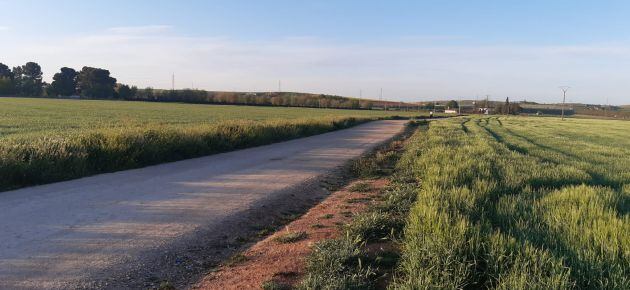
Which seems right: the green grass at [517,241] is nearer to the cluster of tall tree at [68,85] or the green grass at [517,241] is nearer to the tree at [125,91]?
the tree at [125,91]

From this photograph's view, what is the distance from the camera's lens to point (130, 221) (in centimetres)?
654

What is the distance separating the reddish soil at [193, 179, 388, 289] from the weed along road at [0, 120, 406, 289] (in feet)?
1.37

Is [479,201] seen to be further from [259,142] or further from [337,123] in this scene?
[337,123]

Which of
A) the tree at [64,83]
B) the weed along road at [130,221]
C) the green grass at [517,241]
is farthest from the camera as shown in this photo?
the tree at [64,83]

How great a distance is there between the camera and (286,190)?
966cm

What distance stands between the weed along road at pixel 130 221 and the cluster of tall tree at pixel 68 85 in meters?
112

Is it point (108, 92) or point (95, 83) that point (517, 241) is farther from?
point (95, 83)

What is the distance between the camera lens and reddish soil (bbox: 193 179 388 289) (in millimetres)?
4436

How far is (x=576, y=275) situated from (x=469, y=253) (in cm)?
81

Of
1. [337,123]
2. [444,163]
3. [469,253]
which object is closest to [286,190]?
[444,163]

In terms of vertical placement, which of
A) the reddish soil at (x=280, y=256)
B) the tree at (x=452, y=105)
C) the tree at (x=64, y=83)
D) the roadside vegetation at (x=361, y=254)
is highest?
the tree at (x=64, y=83)

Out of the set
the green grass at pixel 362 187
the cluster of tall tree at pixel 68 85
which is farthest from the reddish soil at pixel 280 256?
the cluster of tall tree at pixel 68 85

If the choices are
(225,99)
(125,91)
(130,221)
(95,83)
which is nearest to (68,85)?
(95,83)

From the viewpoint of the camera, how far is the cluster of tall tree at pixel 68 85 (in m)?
109
